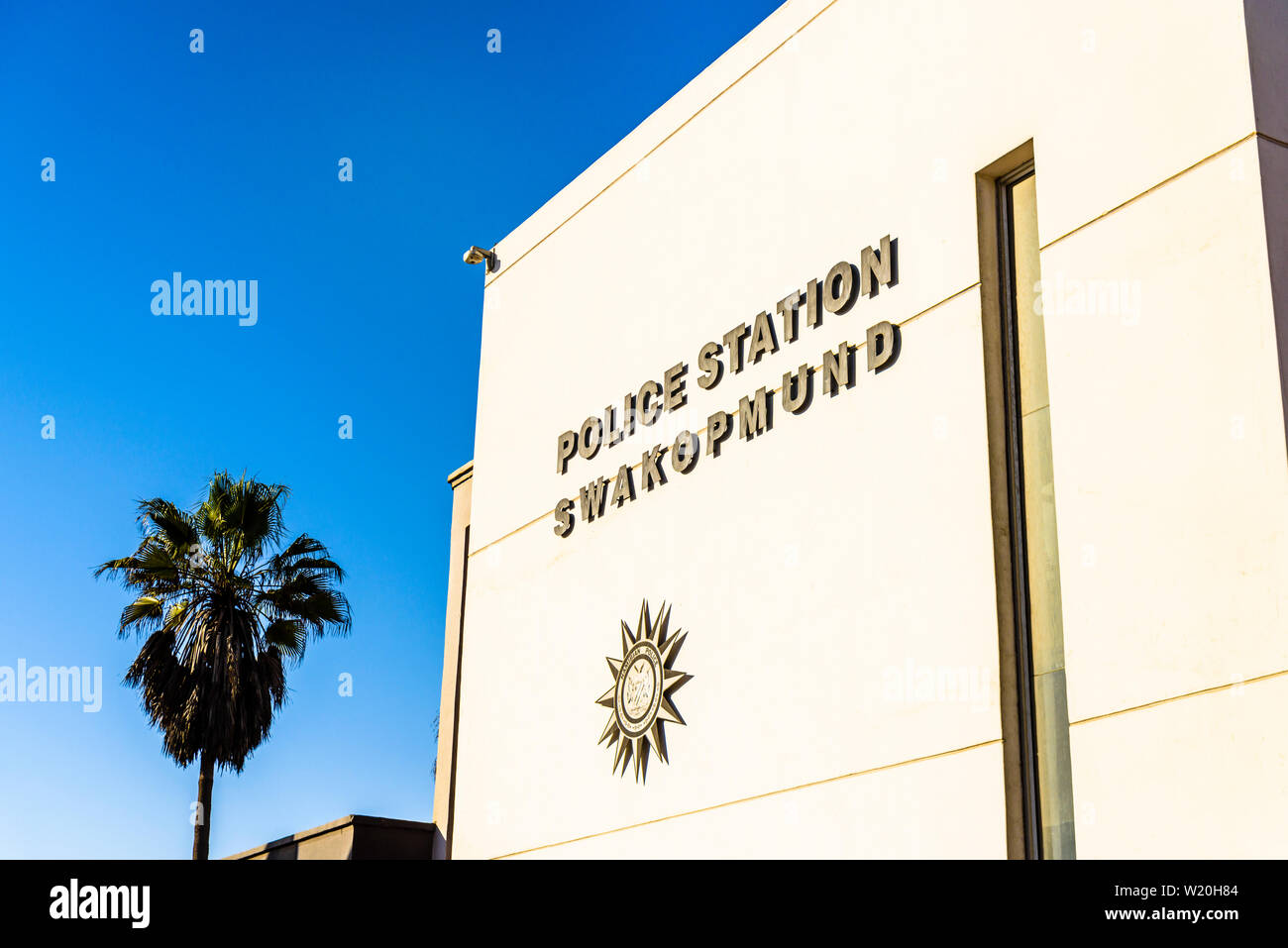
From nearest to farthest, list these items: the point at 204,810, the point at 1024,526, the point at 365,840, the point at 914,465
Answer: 1. the point at 1024,526
2. the point at 914,465
3. the point at 365,840
4. the point at 204,810

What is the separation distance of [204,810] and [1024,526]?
46.0 feet

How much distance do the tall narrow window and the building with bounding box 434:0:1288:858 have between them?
22 mm

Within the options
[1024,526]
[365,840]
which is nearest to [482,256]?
[365,840]

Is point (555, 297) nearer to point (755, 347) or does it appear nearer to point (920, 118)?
point (755, 347)

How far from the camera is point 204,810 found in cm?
1912

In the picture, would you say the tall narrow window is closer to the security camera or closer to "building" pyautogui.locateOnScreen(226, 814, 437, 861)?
the security camera

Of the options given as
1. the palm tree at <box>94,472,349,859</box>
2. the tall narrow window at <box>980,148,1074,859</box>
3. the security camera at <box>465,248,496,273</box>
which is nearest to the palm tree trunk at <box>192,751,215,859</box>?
the palm tree at <box>94,472,349,859</box>

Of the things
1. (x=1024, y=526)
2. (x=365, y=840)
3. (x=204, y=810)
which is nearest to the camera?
(x=1024, y=526)

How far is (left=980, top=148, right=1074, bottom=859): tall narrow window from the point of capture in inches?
331

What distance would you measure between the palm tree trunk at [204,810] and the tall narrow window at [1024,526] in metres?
13.5

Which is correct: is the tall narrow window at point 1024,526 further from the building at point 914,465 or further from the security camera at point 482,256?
the security camera at point 482,256

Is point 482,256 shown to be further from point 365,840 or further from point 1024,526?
point 1024,526

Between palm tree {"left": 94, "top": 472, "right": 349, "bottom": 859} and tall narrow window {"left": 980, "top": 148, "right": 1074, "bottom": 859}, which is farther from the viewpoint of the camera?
palm tree {"left": 94, "top": 472, "right": 349, "bottom": 859}

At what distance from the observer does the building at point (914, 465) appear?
763cm
